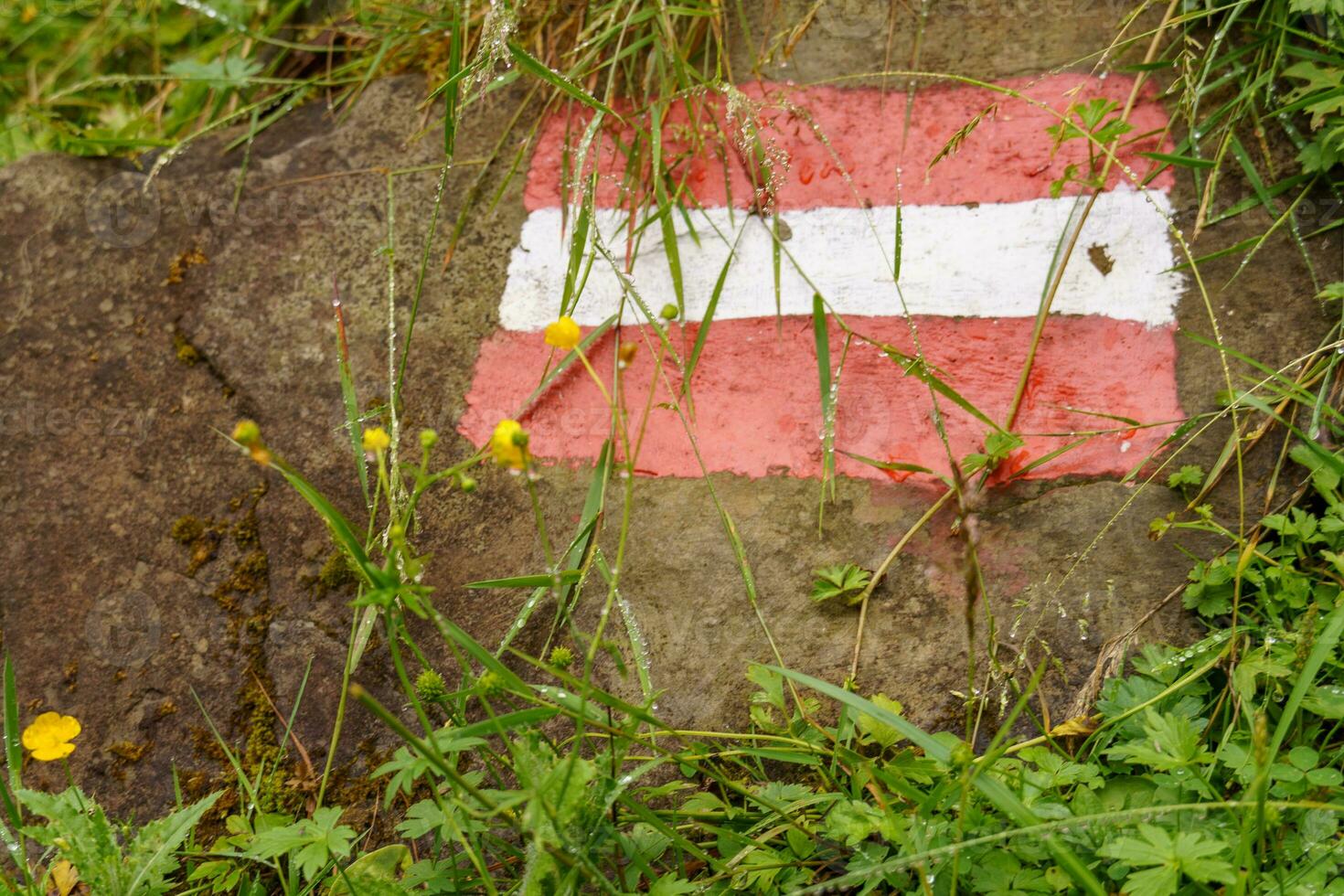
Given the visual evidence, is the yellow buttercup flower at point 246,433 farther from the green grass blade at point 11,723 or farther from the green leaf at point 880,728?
the green leaf at point 880,728

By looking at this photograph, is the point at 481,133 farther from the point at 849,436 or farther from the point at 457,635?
the point at 457,635

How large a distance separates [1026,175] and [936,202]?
177 mm

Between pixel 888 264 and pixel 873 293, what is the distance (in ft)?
0.20

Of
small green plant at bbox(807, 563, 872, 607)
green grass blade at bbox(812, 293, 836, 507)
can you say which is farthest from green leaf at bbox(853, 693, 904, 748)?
green grass blade at bbox(812, 293, 836, 507)

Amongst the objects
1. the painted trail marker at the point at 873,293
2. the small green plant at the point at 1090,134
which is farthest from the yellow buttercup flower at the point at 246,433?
the small green plant at the point at 1090,134

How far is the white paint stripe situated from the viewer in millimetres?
1896

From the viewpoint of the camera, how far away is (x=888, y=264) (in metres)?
1.96

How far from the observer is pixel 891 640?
1666 mm

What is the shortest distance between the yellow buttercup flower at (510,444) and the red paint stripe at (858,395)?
766 mm

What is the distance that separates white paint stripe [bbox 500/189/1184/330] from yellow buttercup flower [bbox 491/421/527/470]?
0.89 metres

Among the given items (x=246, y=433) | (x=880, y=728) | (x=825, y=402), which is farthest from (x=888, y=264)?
(x=246, y=433)

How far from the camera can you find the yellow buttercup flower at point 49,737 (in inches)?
54.1

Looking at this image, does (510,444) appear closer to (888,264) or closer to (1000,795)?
(1000,795)

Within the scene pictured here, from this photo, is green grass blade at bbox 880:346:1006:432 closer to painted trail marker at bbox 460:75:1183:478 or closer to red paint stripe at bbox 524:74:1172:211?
painted trail marker at bbox 460:75:1183:478
